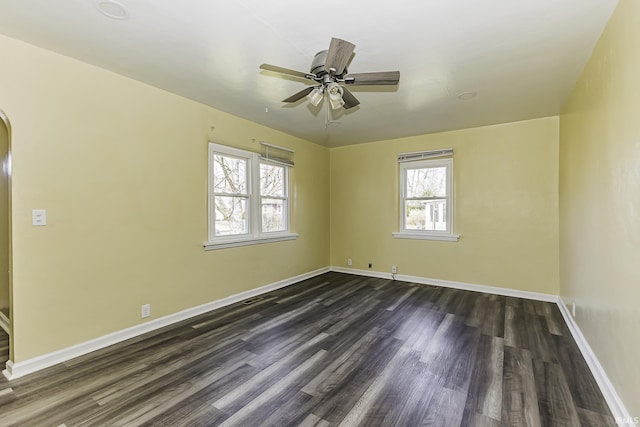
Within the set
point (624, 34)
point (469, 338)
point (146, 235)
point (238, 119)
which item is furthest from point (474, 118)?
point (146, 235)

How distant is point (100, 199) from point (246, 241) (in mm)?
1860

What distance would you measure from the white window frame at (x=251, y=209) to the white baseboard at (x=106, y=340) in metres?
0.75

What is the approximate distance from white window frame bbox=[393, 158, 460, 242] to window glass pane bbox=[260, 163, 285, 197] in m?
2.16

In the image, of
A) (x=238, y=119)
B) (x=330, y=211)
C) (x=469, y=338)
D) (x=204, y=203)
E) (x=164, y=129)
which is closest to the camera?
(x=469, y=338)

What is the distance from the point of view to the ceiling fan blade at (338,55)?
5.93 feet

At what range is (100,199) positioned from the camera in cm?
274

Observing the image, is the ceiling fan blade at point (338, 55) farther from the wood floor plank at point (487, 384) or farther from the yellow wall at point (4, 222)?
the yellow wall at point (4, 222)

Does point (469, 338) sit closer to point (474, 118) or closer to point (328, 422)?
point (328, 422)

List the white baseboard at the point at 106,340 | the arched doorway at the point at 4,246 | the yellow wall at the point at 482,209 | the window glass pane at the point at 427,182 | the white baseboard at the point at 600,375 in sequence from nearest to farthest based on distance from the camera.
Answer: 1. the white baseboard at the point at 600,375
2. the white baseboard at the point at 106,340
3. the arched doorway at the point at 4,246
4. the yellow wall at the point at 482,209
5. the window glass pane at the point at 427,182

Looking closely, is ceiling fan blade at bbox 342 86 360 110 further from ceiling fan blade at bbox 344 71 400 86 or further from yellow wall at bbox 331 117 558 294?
yellow wall at bbox 331 117 558 294

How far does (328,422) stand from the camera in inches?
71.2

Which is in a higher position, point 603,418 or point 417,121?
point 417,121

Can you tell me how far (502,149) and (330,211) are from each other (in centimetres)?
320

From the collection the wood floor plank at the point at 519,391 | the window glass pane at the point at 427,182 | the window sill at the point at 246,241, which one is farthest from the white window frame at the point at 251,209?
the wood floor plank at the point at 519,391
